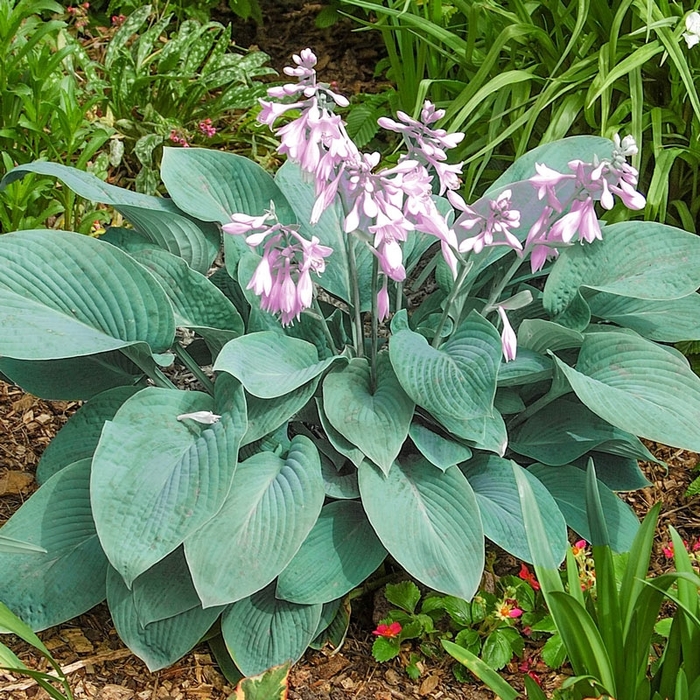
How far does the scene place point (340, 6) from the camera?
12.4 feet

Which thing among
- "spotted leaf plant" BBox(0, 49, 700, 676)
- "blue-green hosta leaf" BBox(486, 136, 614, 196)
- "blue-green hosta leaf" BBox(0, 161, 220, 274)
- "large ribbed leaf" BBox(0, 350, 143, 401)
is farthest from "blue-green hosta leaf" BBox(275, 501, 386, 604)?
"blue-green hosta leaf" BBox(486, 136, 614, 196)

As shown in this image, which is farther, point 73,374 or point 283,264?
point 73,374

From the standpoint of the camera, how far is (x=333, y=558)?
180cm

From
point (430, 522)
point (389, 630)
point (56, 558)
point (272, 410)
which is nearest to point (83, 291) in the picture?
point (272, 410)

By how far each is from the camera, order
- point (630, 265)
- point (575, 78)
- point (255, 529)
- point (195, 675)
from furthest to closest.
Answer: point (575, 78) < point (630, 265) < point (195, 675) < point (255, 529)

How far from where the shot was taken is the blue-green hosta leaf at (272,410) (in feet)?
5.73

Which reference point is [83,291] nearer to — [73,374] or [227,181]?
[73,374]

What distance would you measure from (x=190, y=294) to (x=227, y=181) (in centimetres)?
32

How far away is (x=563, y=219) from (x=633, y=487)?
2.45 feet

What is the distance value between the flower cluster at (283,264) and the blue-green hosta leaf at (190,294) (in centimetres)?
32

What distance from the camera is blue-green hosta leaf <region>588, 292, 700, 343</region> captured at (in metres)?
1.98

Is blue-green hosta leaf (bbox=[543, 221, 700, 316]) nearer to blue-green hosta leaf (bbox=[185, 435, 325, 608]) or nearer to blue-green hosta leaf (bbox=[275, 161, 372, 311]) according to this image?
blue-green hosta leaf (bbox=[275, 161, 372, 311])

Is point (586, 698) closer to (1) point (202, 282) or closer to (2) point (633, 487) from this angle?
(2) point (633, 487)

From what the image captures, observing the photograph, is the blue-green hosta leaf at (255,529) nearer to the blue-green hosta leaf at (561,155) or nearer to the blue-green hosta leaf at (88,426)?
the blue-green hosta leaf at (88,426)
